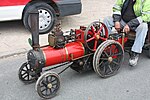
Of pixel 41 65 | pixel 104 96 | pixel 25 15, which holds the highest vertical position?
pixel 25 15

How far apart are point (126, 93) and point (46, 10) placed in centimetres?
297

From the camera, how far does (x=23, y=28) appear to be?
607cm

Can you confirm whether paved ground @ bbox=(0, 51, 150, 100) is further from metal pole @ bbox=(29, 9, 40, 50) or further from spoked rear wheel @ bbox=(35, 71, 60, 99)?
metal pole @ bbox=(29, 9, 40, 50)

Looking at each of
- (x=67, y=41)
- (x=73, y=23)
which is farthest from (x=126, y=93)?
(x=73, y=23)

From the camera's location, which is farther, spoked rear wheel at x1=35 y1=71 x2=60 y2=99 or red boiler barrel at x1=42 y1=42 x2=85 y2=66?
red boiler barrel at x1=42 y1=42 x2=85 y2=66

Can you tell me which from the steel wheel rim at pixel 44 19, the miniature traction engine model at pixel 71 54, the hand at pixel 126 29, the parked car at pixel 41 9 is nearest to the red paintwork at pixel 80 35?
the miniature traction engine model at pixel 71 54

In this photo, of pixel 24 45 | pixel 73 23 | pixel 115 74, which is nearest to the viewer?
pixel 115 74

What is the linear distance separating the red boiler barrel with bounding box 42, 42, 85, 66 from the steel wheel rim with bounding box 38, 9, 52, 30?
2.26m

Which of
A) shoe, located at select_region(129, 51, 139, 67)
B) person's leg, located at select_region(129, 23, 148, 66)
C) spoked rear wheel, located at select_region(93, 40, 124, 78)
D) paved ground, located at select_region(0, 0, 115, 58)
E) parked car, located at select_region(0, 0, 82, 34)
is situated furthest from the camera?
parked car, located at select_region(0, 0, 82, 34)

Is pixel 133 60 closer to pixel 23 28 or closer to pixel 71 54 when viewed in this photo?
pixel 71 54

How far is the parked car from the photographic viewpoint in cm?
541

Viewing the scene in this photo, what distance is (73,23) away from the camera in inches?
258

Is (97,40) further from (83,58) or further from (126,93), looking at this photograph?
(126,93)

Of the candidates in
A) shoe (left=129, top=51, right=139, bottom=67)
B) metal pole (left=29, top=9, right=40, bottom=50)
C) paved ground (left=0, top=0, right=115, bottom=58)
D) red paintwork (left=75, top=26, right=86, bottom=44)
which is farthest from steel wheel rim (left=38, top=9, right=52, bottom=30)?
metal pole (left=29, top=9, right=40, bottom=50)
